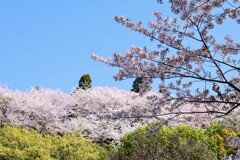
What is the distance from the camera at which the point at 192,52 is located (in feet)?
19.5

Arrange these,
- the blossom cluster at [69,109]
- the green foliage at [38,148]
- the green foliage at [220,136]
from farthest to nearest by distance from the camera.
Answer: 1. the blossom cluster at [69,109]
2. the green foliage at [220,136]
3. the green foliage at [38,148]

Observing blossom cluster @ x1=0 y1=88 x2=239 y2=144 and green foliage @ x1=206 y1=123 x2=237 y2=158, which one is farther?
blossom cluster @ x1=0 y1=88 x2=239 y2=144

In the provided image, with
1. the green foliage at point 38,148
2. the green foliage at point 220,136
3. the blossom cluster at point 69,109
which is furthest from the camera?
the blossom cluster at point 69,109

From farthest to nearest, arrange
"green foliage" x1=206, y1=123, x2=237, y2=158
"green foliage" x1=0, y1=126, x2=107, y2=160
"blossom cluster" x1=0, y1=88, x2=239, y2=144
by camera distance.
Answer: "blossom cluster" x1=0, y1=88, x2=239, y2=144 < "green foliage" x1=206, y1=123, x2=237, y2=158 < "green foliage" x1=0, y1=126, x2=107, y2=160

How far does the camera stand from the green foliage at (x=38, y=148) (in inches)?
438

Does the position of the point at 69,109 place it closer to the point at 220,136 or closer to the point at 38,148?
the point at 220,136

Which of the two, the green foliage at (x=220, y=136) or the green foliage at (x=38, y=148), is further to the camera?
the green foliage at (x=220, y=136)

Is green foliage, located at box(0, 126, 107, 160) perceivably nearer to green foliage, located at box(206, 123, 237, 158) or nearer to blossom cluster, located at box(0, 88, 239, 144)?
green foliage, located at box(206, 123, 237, 158)

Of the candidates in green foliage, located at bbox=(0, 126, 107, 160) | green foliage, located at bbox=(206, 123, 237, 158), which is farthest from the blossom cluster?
green foliage, located at bbox=(0, 126, 107, 160)

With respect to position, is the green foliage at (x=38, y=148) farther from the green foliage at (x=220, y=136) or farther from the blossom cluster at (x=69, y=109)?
the blossom cluster at (x=69, y=109)

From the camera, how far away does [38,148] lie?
36.8ft

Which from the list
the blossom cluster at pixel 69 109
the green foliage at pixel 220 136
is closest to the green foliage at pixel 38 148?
the green foliage at pixel 220 136

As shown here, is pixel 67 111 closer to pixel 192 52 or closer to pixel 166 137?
pixel 166 137

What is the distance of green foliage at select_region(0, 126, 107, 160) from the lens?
11.1 m
